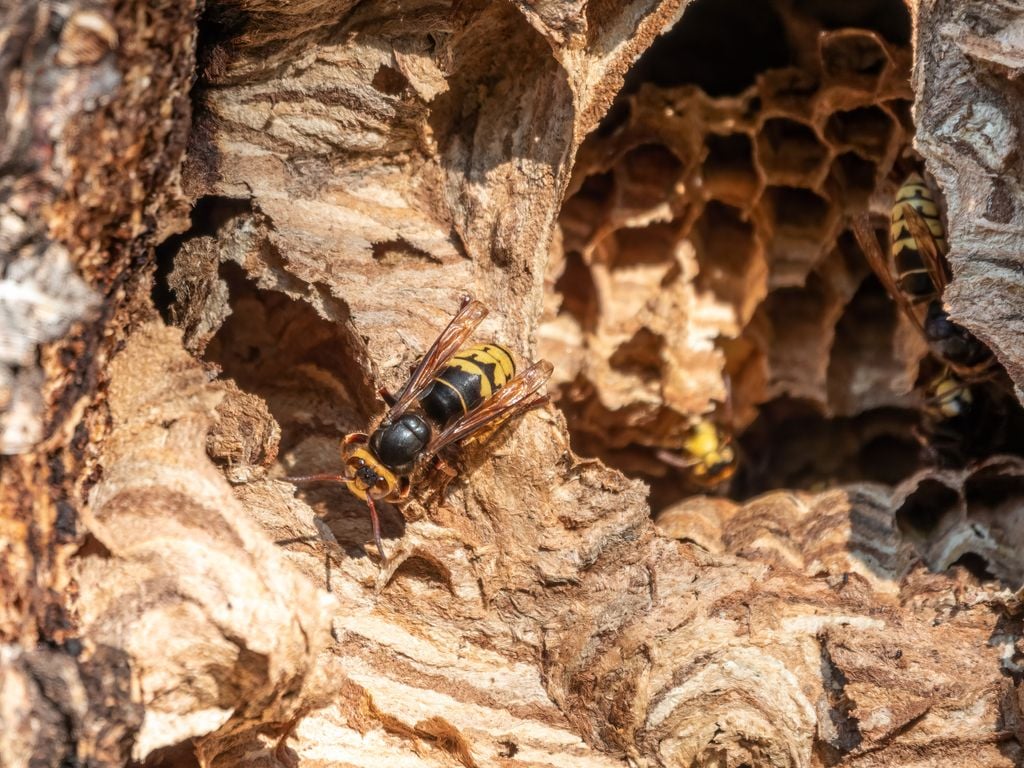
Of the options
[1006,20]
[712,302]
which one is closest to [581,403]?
[712,302]

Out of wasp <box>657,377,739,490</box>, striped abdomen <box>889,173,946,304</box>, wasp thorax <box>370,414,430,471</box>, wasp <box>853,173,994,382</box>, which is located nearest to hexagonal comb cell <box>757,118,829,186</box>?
wasp <box>853,173,994,382</box>

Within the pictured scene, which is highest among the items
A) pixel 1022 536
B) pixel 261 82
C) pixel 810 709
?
pixel 261 82

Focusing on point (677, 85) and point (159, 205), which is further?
point (677, 85)

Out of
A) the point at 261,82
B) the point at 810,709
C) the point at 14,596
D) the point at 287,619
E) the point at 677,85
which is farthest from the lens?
the point at 677,85

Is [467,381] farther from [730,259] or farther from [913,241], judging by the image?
[730,259]

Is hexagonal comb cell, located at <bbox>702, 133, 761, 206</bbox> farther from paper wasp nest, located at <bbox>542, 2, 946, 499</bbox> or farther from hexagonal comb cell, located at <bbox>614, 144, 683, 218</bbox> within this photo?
hexagonal comb cell, located at <bbox>614, 144, 683, 218</bbox>

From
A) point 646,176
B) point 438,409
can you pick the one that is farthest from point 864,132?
point 438,409

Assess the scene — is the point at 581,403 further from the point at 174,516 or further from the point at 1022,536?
the point at 174,516

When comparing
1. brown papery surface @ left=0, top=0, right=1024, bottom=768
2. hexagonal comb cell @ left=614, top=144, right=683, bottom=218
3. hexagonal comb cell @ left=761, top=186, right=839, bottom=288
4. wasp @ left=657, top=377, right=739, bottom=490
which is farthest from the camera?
wasp @ left=657, top=377, right=739, bottom=490
